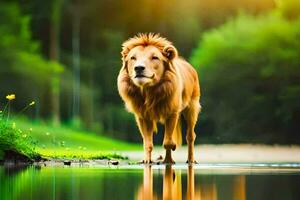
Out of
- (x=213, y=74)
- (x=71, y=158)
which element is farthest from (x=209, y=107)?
(x=71, y=158)

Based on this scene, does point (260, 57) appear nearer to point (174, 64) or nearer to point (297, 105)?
point (297, 105)

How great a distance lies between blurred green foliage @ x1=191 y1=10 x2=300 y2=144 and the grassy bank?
2287mm

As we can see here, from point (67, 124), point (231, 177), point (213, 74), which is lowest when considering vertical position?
point (231, 177)

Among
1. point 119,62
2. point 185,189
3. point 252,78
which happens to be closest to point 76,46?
point 119,62

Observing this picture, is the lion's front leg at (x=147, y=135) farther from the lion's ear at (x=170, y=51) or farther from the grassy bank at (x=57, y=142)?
the grassy bank at (x=57, y=142)

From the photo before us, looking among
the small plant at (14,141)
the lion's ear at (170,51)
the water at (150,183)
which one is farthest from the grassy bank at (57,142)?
the lion's ear at (170,51)

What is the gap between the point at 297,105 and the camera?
16859mm

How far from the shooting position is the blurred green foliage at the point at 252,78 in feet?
51.7

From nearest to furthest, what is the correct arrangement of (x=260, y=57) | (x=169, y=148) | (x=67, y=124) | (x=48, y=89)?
(x=169, y=148)
(x=67, y=124)
(x=48, y=89)
(x=260, y=57)

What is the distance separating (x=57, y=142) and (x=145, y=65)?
5.78ft

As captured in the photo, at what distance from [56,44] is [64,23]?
0.49 metres

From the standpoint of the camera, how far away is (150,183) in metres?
5.80

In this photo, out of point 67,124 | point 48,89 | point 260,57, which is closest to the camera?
point 67,124

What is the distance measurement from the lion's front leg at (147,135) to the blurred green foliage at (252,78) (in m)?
6.55
